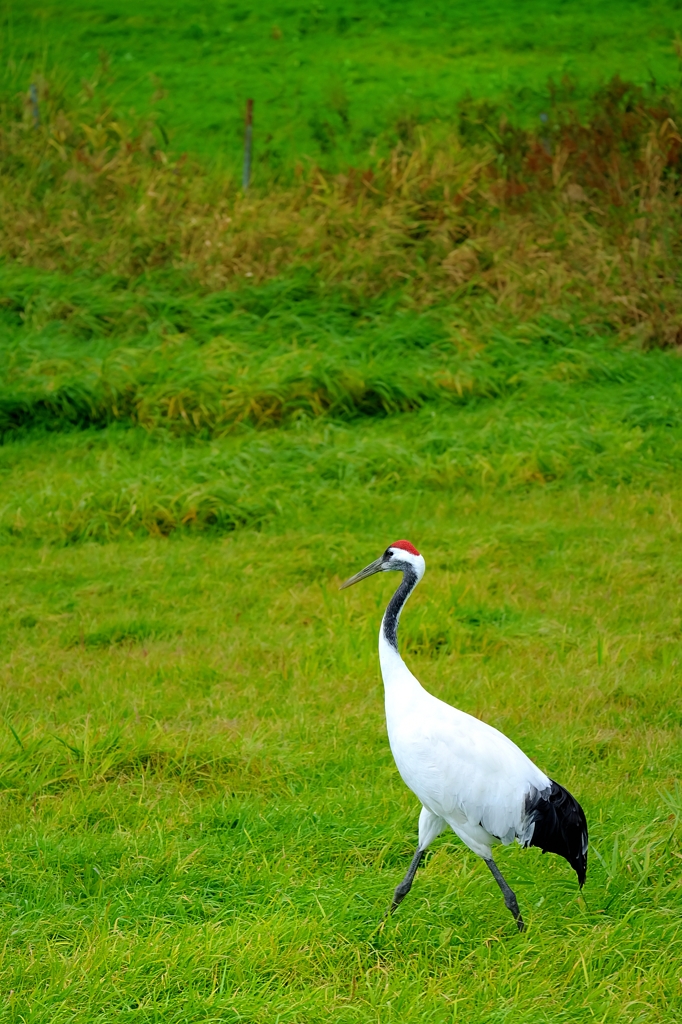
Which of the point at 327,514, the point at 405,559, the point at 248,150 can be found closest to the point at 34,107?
the point at 248,150

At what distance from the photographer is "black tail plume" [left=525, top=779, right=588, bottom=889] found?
3.64 meters

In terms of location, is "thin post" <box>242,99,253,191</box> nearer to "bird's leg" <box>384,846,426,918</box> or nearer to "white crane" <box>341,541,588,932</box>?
"white crane" <box>341,541,588,932</box>

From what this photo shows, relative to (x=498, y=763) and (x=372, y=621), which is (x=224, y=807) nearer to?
(x=498, y=763)

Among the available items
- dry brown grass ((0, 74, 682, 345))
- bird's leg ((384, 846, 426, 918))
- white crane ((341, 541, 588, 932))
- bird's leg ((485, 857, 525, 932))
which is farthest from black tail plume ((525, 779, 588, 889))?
dry brown grass ((0, 74, 682, 345))

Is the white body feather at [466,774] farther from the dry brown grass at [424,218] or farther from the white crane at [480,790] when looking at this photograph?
the dry brown grass at [424,218]

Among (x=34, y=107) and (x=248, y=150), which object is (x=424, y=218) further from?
(x=34, y=107)

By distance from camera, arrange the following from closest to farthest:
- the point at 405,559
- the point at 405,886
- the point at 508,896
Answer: the point at 508,896 < the point at 405,886 < the point at 405,559

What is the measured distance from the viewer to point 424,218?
11094mm

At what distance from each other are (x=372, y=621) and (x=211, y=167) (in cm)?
788

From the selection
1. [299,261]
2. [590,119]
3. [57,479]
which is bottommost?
[57,479]

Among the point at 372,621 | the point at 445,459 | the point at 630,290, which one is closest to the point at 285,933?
the point at 372,621

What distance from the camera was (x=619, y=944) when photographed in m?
3.62

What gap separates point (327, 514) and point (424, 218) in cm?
464

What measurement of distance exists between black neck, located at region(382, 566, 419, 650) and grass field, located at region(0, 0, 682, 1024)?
2.68ft
